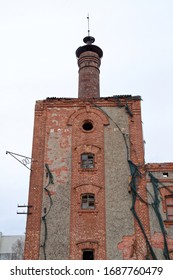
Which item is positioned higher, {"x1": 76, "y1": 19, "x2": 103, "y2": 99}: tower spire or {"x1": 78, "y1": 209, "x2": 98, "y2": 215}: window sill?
{"x1": 76, "y1": 19, "x2": 103, "y2": 99}: tower spire

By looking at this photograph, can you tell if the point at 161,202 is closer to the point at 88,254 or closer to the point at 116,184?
the point at 116,184

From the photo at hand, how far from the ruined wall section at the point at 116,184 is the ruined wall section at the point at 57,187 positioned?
2.09 m

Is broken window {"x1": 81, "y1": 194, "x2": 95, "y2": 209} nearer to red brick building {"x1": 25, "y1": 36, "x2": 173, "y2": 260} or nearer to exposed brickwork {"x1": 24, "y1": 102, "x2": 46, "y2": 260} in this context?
red brick building {"x1": 25, "y1": 36, "x2": 173, "y2": 260}

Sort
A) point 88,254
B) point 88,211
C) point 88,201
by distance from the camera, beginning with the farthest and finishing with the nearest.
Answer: point 88,201 < point 88,211 < point 88,254

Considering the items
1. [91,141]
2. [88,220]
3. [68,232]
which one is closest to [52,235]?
[68,232]

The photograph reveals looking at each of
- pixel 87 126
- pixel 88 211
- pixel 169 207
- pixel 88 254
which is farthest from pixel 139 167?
pixel 88 254

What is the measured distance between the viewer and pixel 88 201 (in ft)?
54.3

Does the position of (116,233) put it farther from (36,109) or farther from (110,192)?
(36,109)

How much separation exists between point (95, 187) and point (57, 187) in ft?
6.62

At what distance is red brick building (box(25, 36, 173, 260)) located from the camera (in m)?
15.4

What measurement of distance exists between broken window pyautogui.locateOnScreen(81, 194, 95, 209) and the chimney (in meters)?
7.41

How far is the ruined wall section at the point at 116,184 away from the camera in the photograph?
15.6 metres

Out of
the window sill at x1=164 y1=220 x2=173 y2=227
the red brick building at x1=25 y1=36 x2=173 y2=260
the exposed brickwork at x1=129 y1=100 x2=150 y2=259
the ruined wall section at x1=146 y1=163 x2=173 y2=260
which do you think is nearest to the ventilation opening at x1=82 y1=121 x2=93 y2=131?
the red brick building at x1=25 y1=36 x2=173 y2=260

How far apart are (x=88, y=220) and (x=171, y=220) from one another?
4115mm
